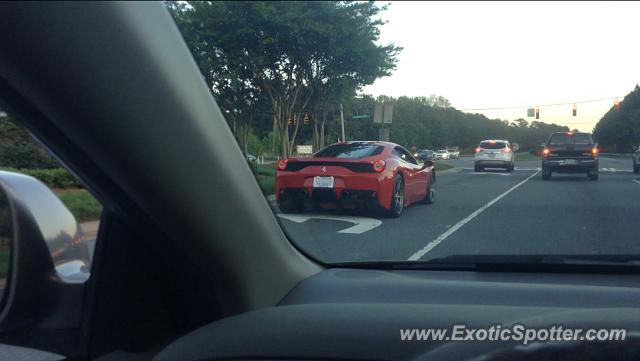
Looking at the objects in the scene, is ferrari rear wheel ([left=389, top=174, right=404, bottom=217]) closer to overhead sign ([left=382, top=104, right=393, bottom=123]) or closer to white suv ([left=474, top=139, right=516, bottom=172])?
white suv ([left=474, top=139, right=516, bottom=172])

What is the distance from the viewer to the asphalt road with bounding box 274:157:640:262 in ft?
10.5

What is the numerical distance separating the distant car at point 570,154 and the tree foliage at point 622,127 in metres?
0.17

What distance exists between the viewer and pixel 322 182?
3307 millimetres

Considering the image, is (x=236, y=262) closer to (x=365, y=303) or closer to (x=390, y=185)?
(x=365, y=303)

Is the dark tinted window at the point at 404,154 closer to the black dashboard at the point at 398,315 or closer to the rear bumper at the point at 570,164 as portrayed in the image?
the black dashboard at the point at 398,315

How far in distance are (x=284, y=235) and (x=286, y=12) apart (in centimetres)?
92

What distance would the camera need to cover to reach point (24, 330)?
219 centimetres

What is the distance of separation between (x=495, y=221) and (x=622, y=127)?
3.76ft

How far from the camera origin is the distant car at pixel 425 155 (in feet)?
11.3

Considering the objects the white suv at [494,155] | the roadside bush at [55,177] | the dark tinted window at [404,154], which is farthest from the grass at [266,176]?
the white suv at [494,155]

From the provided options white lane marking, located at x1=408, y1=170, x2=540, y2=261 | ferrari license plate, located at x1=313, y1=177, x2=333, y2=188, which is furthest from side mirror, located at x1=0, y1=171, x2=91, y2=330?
white lane marking, located at x1=408, y1=170, x2=540, y2=261

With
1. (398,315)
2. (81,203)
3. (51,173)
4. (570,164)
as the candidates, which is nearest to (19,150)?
(51,173)

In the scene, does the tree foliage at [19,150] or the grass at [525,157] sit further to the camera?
the grass at [525,157]

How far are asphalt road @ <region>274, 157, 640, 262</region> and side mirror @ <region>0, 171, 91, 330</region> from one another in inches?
36.0
